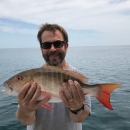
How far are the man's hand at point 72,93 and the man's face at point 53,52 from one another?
109cm

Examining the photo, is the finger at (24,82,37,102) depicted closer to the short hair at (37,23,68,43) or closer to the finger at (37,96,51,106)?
the finger at (37,96,51,106)

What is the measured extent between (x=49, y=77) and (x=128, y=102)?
8.80 m

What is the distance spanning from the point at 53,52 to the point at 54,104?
1.09m

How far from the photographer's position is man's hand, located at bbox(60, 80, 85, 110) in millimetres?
3045

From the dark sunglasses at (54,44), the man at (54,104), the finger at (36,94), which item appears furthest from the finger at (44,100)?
the dark sunglasses at (54,44)

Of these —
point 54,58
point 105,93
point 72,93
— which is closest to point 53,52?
point 54,58

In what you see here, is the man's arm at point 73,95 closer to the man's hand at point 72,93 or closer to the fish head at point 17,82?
the man's hand at point 72,93

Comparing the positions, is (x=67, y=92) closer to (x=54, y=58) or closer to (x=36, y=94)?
(x=36, y=94)

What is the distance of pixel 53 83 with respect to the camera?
9.84 feet

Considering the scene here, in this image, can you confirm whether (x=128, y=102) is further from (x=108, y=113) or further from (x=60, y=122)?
(x=60, y=122)

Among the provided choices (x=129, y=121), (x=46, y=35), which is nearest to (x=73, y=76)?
(x=46, y=35)

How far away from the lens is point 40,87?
302 cm

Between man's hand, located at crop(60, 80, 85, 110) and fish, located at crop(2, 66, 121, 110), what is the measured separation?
73 mm

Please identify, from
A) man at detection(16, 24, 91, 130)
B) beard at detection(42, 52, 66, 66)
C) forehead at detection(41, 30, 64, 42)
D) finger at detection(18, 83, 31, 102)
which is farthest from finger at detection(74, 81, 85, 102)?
forehead at detection(41, 30, 64, 42)
